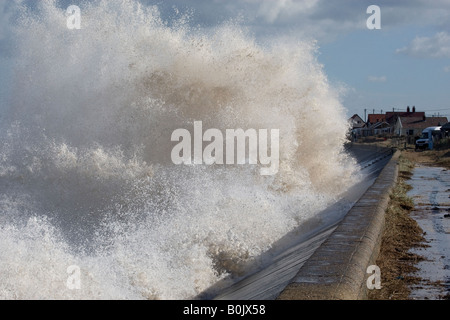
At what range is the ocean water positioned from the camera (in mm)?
10109

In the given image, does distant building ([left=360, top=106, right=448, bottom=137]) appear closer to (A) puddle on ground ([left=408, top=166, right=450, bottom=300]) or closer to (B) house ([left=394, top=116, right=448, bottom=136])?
(B) house ([left=394, top=116, right=448, bottom=136])

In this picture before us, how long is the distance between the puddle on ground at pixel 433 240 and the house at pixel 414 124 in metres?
73.5

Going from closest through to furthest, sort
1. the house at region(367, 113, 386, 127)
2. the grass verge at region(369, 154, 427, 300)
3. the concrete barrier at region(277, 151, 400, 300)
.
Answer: the concrete barrier at region(277, 151, 400, 300)
the grass verge at region(369, 154, 427, 300)
the house at region(367, 113, 386, 127)

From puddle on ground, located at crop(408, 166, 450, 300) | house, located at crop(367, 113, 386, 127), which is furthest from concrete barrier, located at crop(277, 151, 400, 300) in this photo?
house, located at crop(367, 113, 386, 127)

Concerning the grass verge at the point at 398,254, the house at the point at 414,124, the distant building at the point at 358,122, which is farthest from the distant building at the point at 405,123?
the grass verge at the point at 398,254

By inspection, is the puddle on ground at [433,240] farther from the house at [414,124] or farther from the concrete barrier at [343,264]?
the house at [414,124]

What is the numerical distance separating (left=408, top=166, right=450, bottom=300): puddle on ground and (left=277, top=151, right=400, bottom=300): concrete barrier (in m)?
0.55

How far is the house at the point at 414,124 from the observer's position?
8612cm

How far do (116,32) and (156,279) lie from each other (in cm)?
961

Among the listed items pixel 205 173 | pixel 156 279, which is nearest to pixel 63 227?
pixel 205 173

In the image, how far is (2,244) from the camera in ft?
23.2

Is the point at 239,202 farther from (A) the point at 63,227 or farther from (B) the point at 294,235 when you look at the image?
(A) the point at 63,227

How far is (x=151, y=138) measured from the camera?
45.7 feet

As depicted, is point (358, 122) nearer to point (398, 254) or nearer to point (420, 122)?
point (420, 122)
